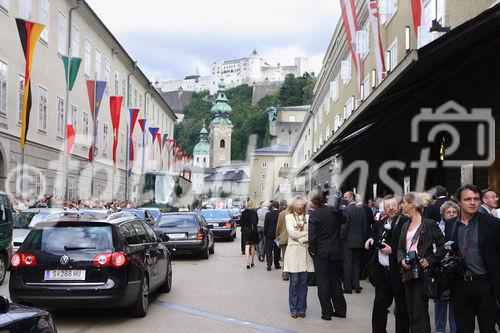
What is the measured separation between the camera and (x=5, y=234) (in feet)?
42.0

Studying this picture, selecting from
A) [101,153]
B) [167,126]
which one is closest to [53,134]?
[101,153]

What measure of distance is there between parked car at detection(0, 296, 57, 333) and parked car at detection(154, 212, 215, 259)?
13.7 m

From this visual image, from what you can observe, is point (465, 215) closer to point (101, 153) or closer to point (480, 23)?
point (480, 23)

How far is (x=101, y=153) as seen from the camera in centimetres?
4341

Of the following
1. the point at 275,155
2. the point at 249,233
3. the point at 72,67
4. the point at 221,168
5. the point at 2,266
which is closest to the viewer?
the point at 2,266

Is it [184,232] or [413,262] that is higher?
[413,262]

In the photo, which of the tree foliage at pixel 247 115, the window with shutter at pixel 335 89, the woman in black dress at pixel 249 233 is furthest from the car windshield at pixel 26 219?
the tree foliage at pixel 247 115

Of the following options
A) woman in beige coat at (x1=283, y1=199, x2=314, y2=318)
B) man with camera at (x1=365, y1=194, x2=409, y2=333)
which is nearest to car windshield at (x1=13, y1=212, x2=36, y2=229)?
woman in beige coat at (x1=283, y1=199, x2=314, y2=318)

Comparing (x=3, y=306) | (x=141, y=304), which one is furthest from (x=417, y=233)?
(x=141, y=304)

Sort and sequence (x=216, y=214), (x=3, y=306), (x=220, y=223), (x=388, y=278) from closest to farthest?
(x=3, y=306) → (x=388, y=278) → (x=220, y=223) → (x=216, y=214)

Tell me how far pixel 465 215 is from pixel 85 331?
5.25m

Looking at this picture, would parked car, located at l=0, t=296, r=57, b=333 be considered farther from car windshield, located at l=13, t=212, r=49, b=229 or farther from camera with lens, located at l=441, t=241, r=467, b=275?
car windshield, located at l=13, t=212, r=49, b=229

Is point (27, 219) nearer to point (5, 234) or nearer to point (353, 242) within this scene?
point (5, 234)

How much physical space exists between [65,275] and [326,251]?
12.6 feet
